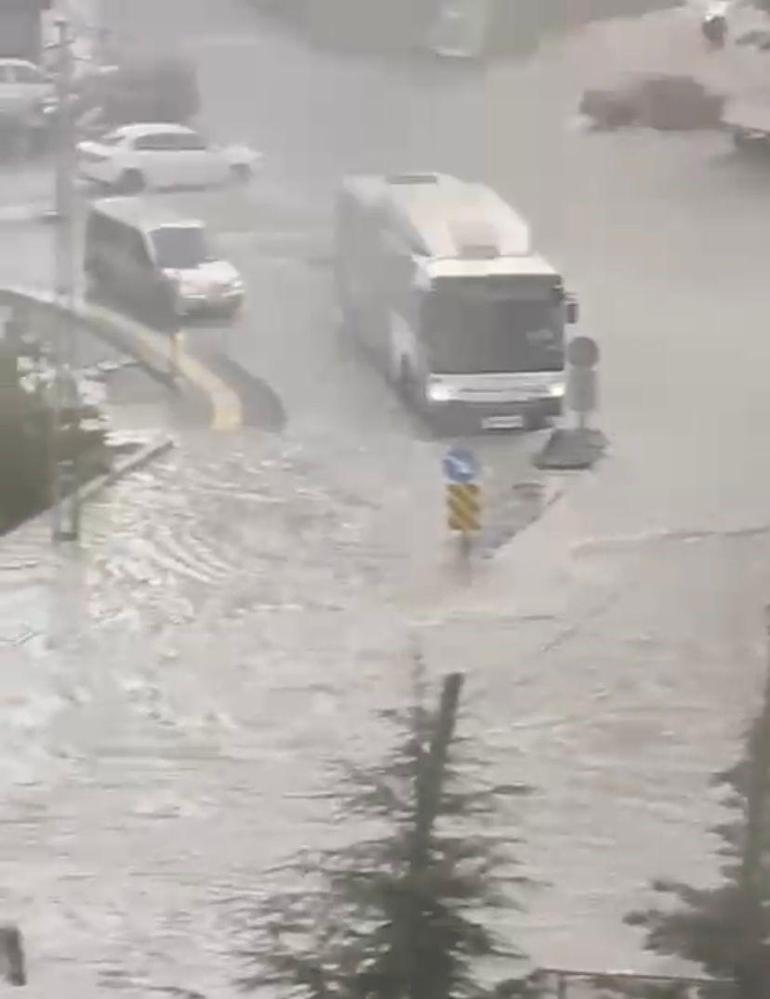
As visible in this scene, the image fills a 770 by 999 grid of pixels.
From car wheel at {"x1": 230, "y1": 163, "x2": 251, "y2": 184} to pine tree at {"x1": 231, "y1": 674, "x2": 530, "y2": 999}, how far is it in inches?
24.5

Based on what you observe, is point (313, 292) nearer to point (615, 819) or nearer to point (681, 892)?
point (615, 819)

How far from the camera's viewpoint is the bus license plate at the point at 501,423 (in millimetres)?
1765

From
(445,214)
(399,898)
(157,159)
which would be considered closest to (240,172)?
(157,159)

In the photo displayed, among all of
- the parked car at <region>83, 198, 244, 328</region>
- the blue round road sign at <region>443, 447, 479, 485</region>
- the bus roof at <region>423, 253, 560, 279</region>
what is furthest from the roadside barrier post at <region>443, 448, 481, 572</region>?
the parked car at <region>83, 198, 244, 328</region>

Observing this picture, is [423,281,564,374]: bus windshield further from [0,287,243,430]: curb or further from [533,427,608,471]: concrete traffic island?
[0,287,243,430]: curb

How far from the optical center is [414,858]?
1.23 m

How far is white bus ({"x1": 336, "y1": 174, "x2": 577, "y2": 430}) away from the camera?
5.61 feet

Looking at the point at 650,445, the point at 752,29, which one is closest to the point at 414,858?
the point at 650,445

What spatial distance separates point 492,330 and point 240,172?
1.03 ft

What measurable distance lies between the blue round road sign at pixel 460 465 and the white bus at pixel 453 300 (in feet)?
0.11

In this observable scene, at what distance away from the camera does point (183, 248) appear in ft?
5.76

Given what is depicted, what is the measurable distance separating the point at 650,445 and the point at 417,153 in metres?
0.41

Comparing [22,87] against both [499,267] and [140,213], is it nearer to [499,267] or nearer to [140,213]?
[140,213]

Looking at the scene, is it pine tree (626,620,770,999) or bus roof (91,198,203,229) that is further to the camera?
bus roof (91,198,203,229)
